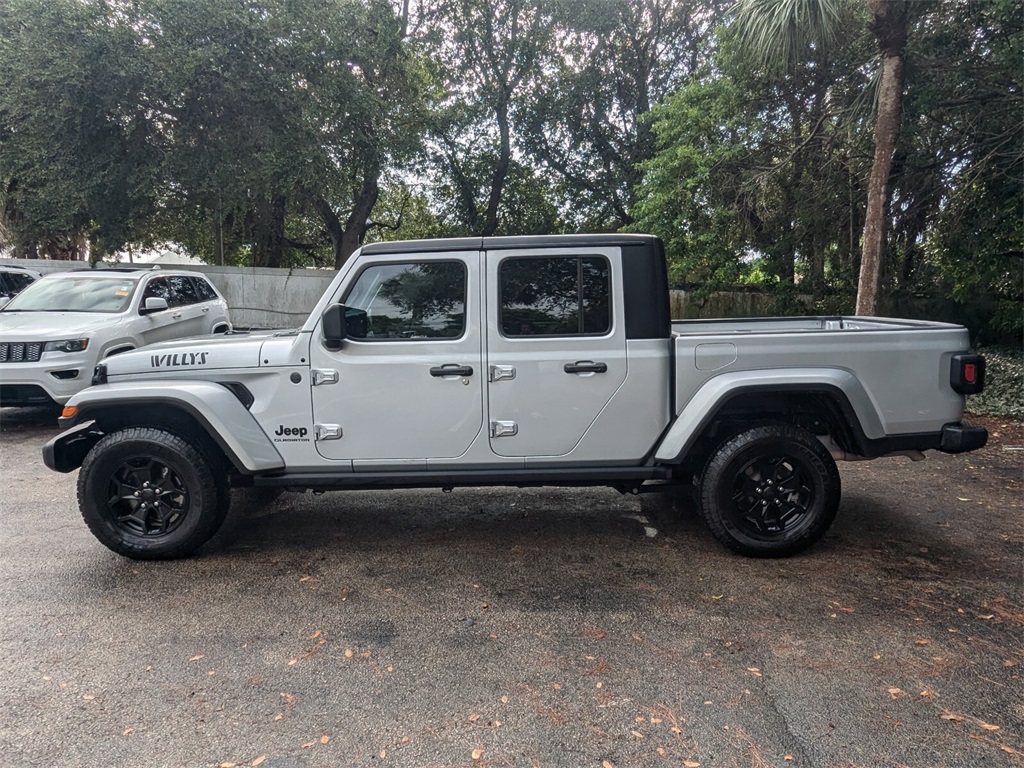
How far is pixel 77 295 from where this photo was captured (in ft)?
27.5

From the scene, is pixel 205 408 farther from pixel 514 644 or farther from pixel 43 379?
pixel 43 379

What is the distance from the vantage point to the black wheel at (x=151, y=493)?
3.94 m

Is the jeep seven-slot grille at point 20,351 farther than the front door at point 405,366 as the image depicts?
Yes

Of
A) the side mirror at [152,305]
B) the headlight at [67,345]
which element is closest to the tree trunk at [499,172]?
the side mirror at [152,305]

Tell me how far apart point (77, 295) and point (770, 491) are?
852 centimetres

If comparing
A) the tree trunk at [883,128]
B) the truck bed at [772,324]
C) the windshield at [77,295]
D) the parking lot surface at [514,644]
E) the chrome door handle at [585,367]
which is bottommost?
the parking lot surface at [514,644]

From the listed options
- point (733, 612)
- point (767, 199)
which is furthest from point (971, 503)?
point (767, 199)

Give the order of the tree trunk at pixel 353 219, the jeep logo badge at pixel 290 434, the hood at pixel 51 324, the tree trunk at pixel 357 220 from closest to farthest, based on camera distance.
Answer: the jeep logo badge at pixel 290 434 < the hood at pixel 51 324 < the tree trunk at pixel 353 219 < the tree trunk at pixel 357 220

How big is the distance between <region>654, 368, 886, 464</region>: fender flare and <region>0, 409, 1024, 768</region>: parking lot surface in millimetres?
783

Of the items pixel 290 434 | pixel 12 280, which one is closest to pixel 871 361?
pixel 290 434

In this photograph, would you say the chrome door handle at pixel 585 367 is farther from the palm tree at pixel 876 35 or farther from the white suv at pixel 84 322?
the palm tree at pixel 876 35

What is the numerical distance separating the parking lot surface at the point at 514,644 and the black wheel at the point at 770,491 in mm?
178

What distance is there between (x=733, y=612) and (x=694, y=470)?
41.1 inches

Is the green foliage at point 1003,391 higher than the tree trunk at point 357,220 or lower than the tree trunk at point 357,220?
lower
